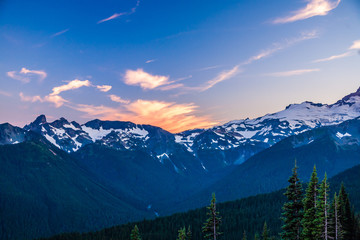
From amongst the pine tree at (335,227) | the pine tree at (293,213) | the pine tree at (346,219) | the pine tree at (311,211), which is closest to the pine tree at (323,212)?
the pine tree at (311,211)

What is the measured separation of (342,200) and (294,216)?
23506mm

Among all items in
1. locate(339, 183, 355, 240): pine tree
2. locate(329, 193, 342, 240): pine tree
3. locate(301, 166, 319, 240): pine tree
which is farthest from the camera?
locate(339, 183, 355, 240): pine tree

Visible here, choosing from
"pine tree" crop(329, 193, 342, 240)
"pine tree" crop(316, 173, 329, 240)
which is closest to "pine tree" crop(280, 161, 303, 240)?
"pine tree" crop(316, 173, 329, 240)

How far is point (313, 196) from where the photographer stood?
46250 millimetres

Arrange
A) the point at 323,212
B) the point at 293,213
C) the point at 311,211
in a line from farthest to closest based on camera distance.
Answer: the point at 293,213 → the point at 311,211 → the point at 323,212

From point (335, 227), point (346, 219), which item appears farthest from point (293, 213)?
point (346, 219)

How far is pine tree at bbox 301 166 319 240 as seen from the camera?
45691mm

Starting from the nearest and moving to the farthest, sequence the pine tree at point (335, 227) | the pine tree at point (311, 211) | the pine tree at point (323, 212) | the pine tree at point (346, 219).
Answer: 1. the pine tree at point (323, 212)
2. the pine tree at point (311, 211)
3. the pine tree at point (335, 227)
4. the pine tree at point (346, 219)

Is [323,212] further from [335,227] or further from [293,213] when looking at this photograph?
[335,227]

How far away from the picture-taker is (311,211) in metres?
46.0

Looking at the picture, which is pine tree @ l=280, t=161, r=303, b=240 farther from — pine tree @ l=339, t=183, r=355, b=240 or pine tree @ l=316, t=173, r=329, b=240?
pine tree @ l=339, t=183, r=355, b=240

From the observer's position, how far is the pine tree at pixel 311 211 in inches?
1799

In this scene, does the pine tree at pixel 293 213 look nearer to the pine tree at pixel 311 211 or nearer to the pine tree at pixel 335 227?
the pine tree at pixel 311 211

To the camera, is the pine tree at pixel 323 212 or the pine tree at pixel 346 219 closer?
the pine tree at pixel 323 212
